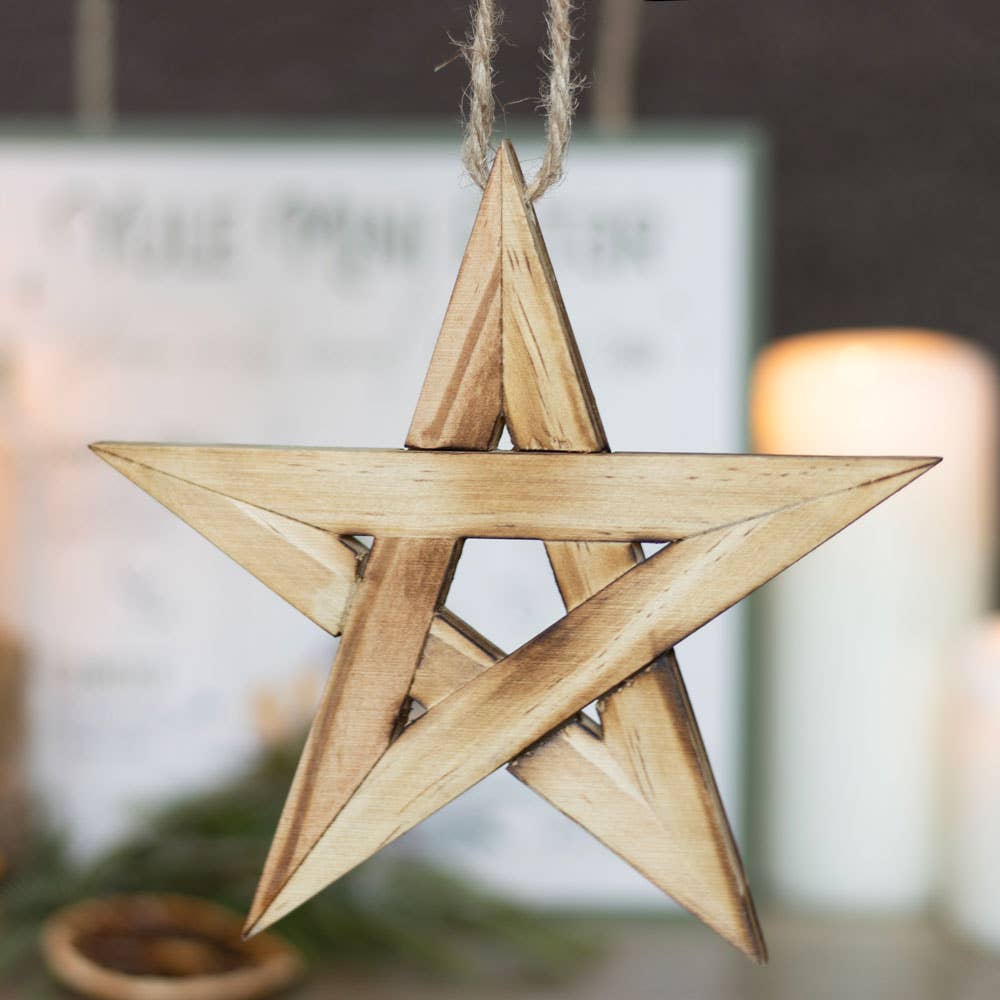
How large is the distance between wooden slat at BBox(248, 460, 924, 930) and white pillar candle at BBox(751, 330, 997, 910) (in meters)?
0.27

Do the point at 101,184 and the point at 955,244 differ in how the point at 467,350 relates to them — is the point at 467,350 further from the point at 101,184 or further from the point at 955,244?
the point at 955,244

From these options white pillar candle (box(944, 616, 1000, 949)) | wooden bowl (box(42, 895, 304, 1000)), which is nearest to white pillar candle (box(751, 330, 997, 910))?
white pillar candle (box(944, 616, 1000, 949))

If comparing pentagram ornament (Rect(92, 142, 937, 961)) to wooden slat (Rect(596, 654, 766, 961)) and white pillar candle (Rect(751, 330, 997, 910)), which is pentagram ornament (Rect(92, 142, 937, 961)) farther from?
white pillar candle (Rect(751, 330, 997, 910))

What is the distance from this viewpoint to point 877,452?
44 centimetres

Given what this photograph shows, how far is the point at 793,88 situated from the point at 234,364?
32 cm

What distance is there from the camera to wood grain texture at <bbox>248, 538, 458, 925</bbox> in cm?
21

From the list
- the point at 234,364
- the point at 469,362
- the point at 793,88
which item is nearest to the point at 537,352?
the point at 469,362

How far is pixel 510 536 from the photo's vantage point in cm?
21

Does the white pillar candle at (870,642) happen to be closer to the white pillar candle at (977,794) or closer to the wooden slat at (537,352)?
the white pillar candle at (977,794)

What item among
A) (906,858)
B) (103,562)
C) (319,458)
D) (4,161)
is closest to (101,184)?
(4,161)

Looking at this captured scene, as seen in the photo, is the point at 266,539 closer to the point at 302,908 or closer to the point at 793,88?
the point at 302,908

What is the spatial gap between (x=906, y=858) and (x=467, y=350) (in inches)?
14.6

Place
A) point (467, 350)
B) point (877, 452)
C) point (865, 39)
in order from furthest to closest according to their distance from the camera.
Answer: point (865, 39)
point (877, 452)
point (467, 350)

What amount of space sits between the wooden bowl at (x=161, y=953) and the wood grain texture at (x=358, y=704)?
178 mm
